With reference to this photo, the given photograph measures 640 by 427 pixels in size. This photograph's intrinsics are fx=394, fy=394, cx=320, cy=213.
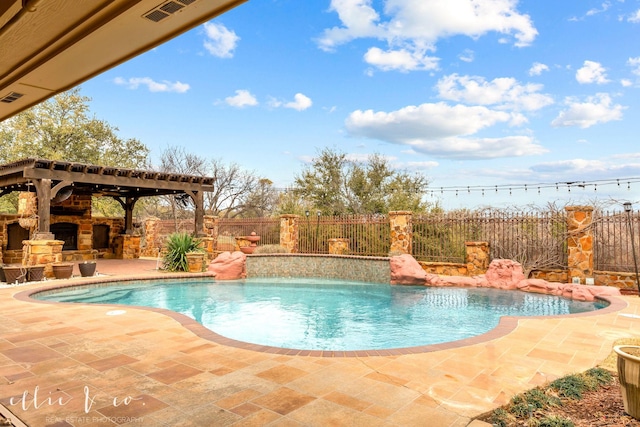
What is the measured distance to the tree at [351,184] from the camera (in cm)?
2056

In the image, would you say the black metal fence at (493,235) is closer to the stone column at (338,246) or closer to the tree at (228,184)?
the stone column at (338,246)

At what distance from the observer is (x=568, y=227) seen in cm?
1025

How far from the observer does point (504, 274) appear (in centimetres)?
1021

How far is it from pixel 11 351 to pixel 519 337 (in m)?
5.83

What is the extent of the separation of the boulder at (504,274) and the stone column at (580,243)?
→ 1.25 metres

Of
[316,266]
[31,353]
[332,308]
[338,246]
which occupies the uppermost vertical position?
[338,246]

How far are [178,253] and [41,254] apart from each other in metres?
3.53

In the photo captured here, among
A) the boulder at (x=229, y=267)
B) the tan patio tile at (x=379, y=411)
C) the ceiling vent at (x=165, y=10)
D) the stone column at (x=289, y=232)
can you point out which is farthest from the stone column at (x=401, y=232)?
the ceiling vent at (x=165, y=10)

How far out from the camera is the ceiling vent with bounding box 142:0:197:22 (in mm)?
A: 1884

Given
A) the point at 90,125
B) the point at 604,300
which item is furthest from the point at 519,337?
the point at 90,125

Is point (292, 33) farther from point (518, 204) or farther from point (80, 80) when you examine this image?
point (80, 80)

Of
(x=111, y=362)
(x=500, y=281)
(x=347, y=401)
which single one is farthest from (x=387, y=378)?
(x=500, y=281)

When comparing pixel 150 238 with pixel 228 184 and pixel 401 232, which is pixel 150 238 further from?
pixel 401 232

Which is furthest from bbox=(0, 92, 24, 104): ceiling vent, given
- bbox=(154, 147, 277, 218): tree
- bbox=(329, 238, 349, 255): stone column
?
bbox=(154, 147, 277, 218): tree
